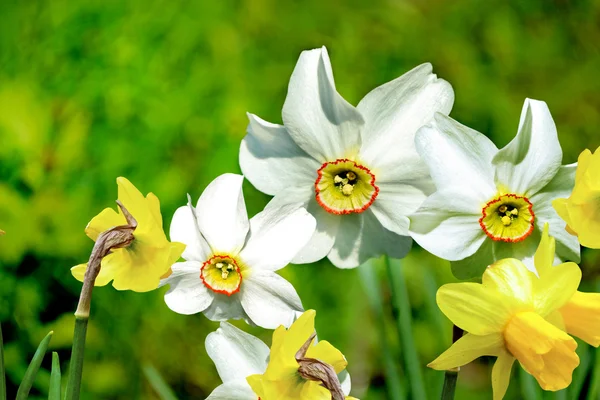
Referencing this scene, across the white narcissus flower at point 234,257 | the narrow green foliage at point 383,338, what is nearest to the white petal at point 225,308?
the white narcissus flower at point 234,257

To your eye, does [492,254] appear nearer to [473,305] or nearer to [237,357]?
[473,305]

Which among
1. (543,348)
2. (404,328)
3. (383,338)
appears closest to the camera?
(543,348)

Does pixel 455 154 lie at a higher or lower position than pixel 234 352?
higher

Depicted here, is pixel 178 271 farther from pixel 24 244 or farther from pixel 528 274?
pixel 24 244

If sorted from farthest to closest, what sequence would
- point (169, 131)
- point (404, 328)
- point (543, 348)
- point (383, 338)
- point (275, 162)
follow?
point (169, 131) < point (383, 338) < point (404, 328) < point (275, 162) < point (543, 348)

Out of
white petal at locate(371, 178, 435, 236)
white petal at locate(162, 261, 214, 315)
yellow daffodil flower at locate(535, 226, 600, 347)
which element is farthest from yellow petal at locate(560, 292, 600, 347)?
white petal at locate(162, 261, 214, 315)

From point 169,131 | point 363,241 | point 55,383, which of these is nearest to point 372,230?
point 363,241

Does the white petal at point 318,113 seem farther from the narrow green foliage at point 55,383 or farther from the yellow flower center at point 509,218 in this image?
the narrow green foliage at point 55,383
